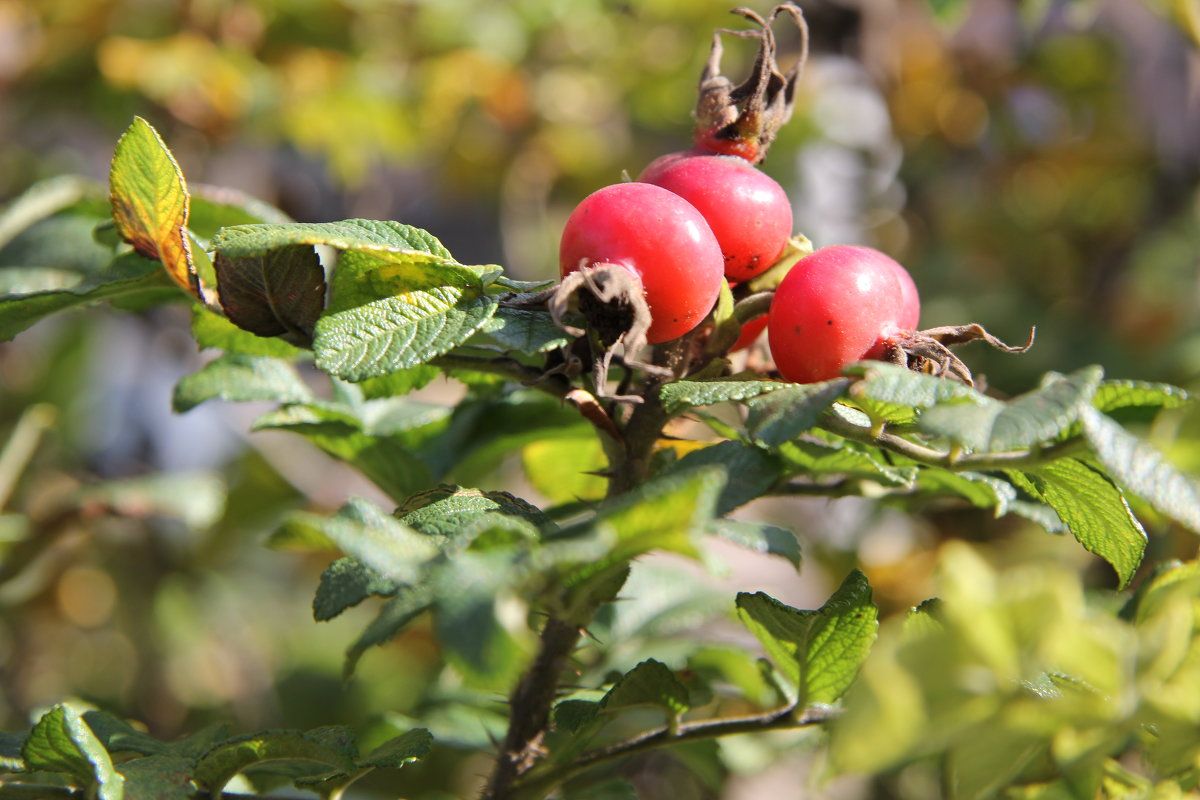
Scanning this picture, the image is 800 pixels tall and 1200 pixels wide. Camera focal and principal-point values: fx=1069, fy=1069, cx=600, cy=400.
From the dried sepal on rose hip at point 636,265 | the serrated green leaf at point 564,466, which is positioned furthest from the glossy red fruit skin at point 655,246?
the serrated green leaf at point 564,466

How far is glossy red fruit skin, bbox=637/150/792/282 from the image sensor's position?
0.62 m

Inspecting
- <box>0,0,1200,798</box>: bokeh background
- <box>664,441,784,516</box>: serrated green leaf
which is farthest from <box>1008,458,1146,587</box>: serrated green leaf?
<box>0,0,1200,798</box>: bokeh background

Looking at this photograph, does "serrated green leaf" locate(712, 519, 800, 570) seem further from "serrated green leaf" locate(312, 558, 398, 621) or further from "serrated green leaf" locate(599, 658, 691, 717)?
"serrated green leaf" locate(312, 558, 398, 621)

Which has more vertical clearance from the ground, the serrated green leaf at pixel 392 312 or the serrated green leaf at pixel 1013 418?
the serrated green leaf at pixel 392 312

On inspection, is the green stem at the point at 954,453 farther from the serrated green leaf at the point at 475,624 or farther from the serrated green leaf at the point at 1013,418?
the serrated green leaf at the point at 475,624

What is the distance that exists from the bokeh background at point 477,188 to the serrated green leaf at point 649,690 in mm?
829

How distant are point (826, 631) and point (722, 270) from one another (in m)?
0.20

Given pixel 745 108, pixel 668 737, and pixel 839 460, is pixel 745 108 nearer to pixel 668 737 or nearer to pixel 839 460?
pixel 839 460

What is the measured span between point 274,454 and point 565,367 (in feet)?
4.30

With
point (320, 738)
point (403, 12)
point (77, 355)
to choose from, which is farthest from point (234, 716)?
point (403, 12)

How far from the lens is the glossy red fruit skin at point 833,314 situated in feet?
1.87

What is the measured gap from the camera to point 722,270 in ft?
1.90

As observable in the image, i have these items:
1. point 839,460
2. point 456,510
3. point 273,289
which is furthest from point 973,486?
point 273,289

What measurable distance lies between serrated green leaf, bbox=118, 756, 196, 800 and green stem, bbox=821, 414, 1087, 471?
39 centimetres
